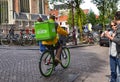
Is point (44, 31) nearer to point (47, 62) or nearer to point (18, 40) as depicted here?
point (47, 62)

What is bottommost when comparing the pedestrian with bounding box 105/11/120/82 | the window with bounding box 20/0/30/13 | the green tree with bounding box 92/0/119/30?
the pedestrian with bounding box 105/11/120/82

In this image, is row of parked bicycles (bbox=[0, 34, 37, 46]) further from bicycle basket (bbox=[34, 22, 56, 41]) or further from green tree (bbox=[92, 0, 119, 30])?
bicycle basket (bbox=[34, 22, 56, 41])

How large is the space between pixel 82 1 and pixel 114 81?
2454 cm

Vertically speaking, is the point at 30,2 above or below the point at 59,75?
above

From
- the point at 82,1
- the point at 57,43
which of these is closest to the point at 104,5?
the point at 82,1

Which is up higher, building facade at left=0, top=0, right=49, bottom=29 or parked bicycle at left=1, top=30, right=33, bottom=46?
building facade at left=0, top=0, right=49, bottom=29

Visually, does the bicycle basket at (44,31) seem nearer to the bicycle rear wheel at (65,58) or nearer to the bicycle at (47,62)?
the bicycle at (47,62)

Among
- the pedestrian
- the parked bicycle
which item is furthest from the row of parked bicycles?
the pedestrian

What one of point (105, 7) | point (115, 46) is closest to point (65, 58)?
point (115, 46)

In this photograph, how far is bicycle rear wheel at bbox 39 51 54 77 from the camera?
849 centimetres

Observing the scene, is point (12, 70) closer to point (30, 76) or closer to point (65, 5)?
point (30, 76)

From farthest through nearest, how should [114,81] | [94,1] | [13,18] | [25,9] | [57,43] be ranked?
1. [25,9]
2. [13,18]
3. [94,1]
4. [57,43]
5. [114,81]

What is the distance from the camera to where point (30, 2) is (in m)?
71.4

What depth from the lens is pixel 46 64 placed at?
872cm
